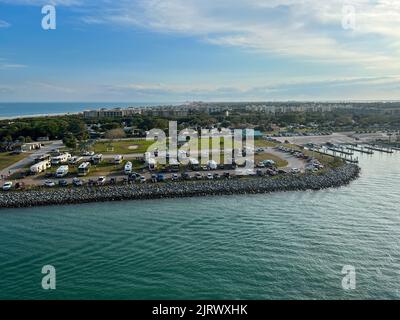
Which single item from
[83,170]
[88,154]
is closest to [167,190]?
[83,170]

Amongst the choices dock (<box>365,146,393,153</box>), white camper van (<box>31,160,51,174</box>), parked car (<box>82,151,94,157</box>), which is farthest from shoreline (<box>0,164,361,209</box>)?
dock (<box>365,146,393,153</box>)

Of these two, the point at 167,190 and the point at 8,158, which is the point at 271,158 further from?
the point at 8,158

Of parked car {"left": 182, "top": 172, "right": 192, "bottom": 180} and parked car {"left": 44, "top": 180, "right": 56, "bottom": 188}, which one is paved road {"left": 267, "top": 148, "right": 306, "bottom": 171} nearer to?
parked car {"left": 182, "top": 172, "right": 192, "bottom": 180}

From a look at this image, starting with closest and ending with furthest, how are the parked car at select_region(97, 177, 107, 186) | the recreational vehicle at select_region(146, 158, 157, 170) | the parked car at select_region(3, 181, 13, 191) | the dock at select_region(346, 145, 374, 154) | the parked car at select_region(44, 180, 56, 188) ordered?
1. the parked car at select_region(3, 181, 13, 191)
2. the parked car at select_region(44, 180, 56, 188)
3. the parked car at select_region(97, 177, 107, 186)
4. the recreational vehicle at select_region(146, 158, 157, 170)
5. the dock at select_region(346, 145, 374, 154)

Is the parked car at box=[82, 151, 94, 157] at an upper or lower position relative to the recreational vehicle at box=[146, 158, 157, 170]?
upper
